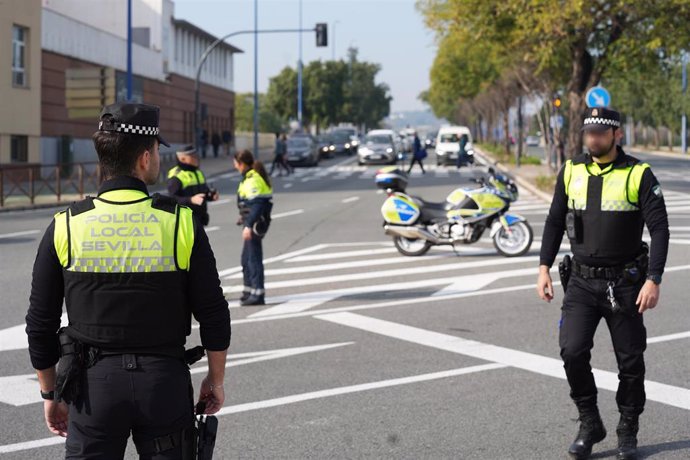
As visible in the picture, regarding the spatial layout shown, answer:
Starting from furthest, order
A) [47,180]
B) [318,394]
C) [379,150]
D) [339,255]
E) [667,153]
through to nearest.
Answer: [667,153] < [379,150] < [47,180] < [339,255] < [318,394]

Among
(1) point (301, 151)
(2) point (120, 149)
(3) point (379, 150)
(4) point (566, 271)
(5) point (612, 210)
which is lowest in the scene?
(4) point (566, 271)

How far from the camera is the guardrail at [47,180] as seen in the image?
27.6 m

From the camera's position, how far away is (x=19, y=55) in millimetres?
38031

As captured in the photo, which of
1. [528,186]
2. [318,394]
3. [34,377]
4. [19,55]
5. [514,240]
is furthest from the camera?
[19,55]

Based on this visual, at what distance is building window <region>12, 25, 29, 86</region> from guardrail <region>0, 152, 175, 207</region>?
632 centimetres

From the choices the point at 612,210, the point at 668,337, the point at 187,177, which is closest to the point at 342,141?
the point at 187,177

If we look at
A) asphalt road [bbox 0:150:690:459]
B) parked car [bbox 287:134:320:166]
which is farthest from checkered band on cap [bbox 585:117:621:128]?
parked car [bbox 287:134:320:166]

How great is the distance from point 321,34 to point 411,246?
3160 cm

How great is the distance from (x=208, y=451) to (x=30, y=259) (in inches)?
496

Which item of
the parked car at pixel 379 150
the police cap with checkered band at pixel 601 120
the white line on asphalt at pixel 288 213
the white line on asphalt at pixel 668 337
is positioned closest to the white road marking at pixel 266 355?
the white line on asphalt at pixel 668 337

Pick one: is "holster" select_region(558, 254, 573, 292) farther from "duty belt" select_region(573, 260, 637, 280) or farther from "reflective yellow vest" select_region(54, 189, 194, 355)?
"reflective yellow vest" select_region(54, 189, 194, 355)

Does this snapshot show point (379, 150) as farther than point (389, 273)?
Yes

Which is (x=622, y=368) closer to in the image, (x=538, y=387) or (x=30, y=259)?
(x=538, y=387)

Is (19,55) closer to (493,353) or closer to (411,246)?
(411,246)
